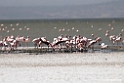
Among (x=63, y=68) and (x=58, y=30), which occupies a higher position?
(x=58, y=30)

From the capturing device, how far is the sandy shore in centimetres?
1576

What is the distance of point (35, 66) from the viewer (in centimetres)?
1961

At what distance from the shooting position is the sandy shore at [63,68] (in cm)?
1576

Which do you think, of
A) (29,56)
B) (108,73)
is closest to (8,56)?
(29,56)

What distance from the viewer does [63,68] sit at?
61.3 feet

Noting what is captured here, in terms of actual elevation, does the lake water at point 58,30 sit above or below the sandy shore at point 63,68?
above

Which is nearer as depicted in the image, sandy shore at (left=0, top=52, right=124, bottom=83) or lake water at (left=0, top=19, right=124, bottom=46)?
sandy shore at (left=0, top=52, right=124, bottom=83)

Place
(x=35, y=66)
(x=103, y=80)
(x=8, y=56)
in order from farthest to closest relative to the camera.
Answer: (x=8, y=56) → (x=35, y=66) → (x=103, y=80)

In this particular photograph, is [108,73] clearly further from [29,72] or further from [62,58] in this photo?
[62,58]

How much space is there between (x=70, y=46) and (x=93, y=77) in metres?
11.0

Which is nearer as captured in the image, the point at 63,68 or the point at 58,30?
the point at 63,68

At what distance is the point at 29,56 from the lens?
23.7 m

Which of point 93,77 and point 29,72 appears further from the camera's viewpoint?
point 29,72

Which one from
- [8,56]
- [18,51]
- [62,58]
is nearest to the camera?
[62,58]
